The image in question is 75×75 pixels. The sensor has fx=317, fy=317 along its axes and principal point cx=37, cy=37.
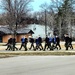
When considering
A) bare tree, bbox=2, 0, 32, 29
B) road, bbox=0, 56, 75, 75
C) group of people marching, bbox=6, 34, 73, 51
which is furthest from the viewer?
bare tree, bbox=2, 0, 32, 29

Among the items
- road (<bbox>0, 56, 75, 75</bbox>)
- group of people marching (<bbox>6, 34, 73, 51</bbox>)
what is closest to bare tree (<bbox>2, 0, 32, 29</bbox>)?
group of people marching (<bbox>6, 34, 73, 51</bbox>)

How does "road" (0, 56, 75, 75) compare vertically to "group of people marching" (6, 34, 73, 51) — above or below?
below

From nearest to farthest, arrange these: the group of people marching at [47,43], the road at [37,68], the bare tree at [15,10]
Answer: the road at [37,68] < the group of people marching at [47,43] < the bare tree at [15,10]

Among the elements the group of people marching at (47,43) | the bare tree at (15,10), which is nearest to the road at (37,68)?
the group of people marching at (47,43)

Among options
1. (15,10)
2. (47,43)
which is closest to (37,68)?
(47,43)

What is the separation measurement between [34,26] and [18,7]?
41.7 m

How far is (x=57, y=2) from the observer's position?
97625 mm

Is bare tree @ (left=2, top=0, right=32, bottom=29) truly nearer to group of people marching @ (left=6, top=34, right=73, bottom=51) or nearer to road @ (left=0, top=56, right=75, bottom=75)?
group of people marching @ (left=6, top=34, right=73, bottom=51)

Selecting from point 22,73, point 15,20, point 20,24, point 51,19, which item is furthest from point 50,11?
point 22,73

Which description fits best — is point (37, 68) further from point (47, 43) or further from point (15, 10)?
point (15, 10)

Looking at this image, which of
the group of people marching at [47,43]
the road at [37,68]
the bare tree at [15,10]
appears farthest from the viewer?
the bare tree at [15,10]

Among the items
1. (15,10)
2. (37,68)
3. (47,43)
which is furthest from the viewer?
(15,10)

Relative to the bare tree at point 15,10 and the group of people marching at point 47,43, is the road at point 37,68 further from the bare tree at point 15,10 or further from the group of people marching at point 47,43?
the bare tree at point 15,10

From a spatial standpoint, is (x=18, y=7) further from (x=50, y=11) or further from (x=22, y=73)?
(x=22, y=73)
